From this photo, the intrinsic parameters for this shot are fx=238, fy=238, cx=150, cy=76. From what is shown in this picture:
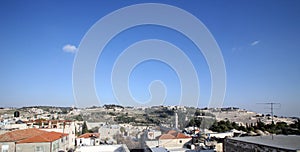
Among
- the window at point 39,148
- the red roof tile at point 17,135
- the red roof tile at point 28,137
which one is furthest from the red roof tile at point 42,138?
the red roof tile at point 17,135

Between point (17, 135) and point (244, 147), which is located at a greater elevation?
point (244, 147)

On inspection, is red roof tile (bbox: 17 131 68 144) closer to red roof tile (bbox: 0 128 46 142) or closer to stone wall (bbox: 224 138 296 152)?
red roof tile (bbox: 0 128 46 142)

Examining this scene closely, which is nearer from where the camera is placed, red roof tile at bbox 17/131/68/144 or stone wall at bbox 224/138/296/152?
stone wall at bbox 224/138/296/152

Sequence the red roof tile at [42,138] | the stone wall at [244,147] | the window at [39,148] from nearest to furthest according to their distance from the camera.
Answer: the stone wall at [244,147], the window at [39,148], the red roof tile at [42,138]

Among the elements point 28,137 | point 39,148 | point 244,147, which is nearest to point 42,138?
point 39,148

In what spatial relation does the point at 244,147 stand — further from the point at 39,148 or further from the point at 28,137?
the point at 28,137

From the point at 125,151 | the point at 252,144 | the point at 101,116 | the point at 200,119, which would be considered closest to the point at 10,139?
the point at 125,151

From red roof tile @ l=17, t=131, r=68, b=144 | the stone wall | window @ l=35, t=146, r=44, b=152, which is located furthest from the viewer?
red roof tile @ l=17, t=131, r=68, b=144

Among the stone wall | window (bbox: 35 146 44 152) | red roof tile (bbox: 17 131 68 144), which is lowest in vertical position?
window (bbox: 35 146 44 152)

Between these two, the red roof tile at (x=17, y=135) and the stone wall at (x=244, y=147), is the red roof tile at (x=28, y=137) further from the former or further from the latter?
the stone wall at (x=244, y=147)

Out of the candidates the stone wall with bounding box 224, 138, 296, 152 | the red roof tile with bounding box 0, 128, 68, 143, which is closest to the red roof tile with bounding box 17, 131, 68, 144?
the red roof tile with bounding box 0, 128, 68, 143

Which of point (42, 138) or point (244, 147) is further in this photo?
point (42, 138)
